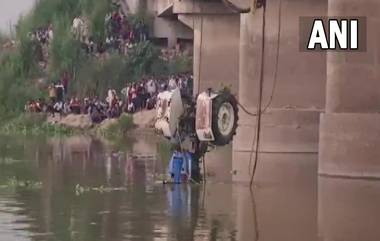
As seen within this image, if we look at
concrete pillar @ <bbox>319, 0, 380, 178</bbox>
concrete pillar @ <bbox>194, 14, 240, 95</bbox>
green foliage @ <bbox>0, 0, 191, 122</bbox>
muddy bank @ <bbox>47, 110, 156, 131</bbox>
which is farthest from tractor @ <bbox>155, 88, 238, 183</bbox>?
green foliage @ <bbox>0, 0, 191, 122</bbox>

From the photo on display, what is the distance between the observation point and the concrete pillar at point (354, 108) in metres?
25.3

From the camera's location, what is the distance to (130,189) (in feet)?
83.2

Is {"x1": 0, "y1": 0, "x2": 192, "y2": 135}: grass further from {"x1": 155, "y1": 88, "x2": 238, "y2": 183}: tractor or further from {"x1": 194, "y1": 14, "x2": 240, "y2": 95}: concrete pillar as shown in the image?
{"x1": 155, "y1": 88, "x2": 238, "y2": 183}: tractor

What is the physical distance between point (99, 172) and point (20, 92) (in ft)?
110

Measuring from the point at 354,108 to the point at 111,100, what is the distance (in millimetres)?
31552

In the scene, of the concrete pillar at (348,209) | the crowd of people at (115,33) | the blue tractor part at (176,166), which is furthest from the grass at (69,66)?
the concrete pillar at (348,209)

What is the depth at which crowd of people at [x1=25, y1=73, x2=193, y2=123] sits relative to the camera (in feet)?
181

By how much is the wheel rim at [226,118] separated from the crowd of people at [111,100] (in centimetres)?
2724

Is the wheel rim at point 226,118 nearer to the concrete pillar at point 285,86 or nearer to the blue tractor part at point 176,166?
the blue tractor part at point 176,166

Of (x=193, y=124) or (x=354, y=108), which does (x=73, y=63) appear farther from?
(x=354, y=108)

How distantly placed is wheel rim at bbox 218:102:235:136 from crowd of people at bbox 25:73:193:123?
27239 millimetres

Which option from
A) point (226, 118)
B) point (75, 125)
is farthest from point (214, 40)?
point (226, 118)

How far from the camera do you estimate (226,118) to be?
25.8m

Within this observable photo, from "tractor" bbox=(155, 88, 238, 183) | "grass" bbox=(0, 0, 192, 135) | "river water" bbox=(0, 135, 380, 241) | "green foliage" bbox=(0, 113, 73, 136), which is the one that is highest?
"grass" bbox=(0, 0, 192, 135)
